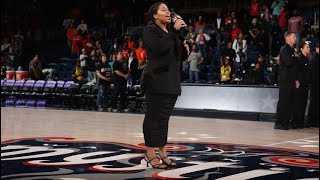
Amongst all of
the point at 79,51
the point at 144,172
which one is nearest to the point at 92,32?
the point at 79,51

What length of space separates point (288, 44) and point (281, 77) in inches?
23.7

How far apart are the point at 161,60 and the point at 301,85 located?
18.6ft

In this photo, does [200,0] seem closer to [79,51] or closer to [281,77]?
[79,51]

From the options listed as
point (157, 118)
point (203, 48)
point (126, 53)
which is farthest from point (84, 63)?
point (157, 118)

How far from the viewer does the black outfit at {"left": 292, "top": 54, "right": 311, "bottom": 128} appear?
956 cm

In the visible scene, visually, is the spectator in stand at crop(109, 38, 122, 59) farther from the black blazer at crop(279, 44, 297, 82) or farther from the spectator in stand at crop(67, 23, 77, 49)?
the black blazer at crop(279, 44, 297, 82)

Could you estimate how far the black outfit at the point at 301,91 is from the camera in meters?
9.56

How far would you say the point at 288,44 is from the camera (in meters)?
9.20

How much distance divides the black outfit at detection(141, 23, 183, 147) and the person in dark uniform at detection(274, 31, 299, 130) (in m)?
4.82

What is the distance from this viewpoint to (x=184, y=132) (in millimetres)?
8781

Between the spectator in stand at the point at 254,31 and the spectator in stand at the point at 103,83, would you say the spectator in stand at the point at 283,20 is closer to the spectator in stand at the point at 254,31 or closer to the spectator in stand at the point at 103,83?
the spectator in stand at the point at 254,31

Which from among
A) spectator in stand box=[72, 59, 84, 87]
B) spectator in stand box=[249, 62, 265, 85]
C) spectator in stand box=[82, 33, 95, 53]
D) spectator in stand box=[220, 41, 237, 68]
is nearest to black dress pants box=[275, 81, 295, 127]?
spectator in stand box=[249, 62, 265, 85]

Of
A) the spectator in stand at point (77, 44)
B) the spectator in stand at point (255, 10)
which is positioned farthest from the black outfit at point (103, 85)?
the spectator in stand at point (255, 10)

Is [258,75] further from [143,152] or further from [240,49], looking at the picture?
[143,152]
